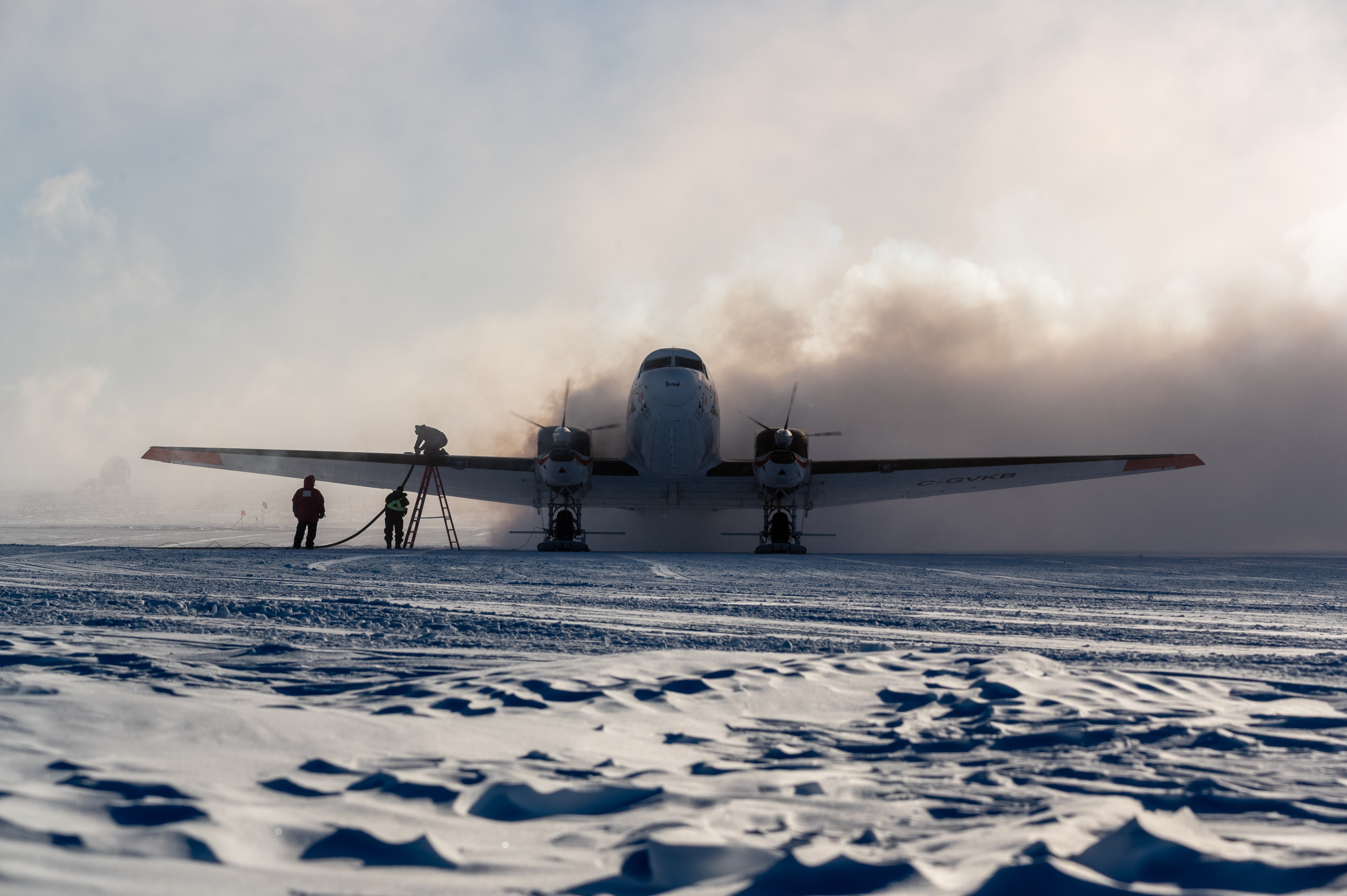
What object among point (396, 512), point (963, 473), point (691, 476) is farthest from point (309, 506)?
point (963, 473)

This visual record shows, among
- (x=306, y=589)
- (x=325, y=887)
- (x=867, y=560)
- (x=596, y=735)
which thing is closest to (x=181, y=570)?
(x=306, y=589)

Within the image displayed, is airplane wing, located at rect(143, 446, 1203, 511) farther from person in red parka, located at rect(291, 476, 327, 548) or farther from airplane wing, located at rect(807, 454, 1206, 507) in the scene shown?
person in red parka, located at rect(291, 476, 327, 548)

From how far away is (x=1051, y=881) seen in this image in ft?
6.21

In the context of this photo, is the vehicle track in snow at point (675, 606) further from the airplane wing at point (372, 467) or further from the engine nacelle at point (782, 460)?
the airplane wing at point (372, 467)

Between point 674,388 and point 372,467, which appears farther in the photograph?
point 372,467

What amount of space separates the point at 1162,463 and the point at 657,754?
2938 centimetres

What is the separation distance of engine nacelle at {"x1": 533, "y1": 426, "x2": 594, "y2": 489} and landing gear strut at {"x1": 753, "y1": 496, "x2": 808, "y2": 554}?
Result: 5.99 m

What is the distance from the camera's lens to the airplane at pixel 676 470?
2342 centimetres

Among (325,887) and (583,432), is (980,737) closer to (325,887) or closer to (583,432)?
(325,887)

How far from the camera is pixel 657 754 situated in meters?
3.02

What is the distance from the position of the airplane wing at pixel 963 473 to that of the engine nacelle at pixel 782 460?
3953 mm

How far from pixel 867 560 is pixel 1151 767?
52.9 ft

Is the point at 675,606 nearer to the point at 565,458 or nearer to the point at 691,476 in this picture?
the point at 565,458

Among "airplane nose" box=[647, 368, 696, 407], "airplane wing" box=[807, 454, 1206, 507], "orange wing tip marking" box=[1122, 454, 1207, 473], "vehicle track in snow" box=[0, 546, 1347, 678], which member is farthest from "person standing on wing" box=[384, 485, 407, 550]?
"orange wing tip marking" box=[1122, 454, 1207, 473]
